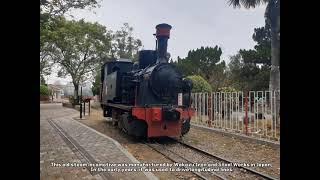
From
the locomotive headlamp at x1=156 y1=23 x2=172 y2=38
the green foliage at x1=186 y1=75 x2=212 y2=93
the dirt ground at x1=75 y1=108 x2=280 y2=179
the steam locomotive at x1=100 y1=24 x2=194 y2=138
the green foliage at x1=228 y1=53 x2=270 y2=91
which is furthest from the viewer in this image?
the green foliage at x1=186 y1=75 x2=212 y2=93

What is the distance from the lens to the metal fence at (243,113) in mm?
8297

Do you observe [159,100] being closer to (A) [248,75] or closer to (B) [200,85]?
(A) [248,75]

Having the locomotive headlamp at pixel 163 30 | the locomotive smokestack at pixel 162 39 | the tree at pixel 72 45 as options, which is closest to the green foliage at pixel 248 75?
the locomotive smokestack at pixel 162 39

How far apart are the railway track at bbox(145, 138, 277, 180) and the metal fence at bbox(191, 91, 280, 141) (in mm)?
2269

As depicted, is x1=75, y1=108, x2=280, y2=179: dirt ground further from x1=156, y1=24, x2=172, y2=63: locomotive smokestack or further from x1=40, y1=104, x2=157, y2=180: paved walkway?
x1=156, y1=24, x2=172, y2=63: locomotive smokestack

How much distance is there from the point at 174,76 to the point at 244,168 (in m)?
3.93

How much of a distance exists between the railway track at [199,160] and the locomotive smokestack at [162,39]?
220 centimetres

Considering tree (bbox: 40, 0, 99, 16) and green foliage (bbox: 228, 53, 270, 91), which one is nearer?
tree (bbox: 40, 0, 99, 16)

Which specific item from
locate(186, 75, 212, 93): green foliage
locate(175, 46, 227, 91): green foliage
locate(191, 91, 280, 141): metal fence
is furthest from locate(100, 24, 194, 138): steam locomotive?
locate(186, 75, 212, 93): green foliage

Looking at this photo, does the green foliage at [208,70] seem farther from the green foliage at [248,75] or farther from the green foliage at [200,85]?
the green foliage at [248,75]

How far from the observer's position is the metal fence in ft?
27.2

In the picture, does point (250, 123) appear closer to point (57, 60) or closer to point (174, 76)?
point (174, 76)
